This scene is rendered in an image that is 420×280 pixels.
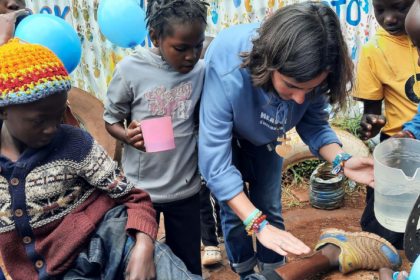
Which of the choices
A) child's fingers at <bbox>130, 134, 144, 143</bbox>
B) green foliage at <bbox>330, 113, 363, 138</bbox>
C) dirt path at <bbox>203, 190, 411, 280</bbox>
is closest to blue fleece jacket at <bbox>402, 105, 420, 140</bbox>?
dirt path at <bbox>203, 190, 411, 280</bbox>

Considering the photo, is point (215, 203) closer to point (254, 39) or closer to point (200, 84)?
point (200, 84)

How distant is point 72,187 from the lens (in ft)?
5.00

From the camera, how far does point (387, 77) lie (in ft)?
9.28

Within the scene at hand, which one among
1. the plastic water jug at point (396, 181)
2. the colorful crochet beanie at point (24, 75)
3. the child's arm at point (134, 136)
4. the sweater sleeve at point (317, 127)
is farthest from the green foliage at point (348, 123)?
the colorful crochet beanie at point (24, 75)

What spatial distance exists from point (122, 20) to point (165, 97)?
153cm

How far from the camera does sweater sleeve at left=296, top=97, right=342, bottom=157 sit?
2217mm

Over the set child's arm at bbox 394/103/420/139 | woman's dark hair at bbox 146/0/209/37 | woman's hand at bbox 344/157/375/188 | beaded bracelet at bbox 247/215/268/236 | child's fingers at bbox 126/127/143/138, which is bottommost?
beaded bracelet at bbox 247/215/268/236

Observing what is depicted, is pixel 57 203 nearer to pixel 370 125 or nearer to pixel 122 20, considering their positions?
pixel 370 125

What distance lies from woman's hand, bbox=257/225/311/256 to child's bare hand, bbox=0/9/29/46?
1.95 metres

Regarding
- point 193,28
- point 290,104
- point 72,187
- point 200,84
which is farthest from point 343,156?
point 72,187

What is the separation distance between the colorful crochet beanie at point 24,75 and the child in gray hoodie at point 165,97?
2.32 ft

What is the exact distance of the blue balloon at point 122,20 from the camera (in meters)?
3.31

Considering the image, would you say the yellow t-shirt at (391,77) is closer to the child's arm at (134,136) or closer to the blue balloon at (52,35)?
the child's arm at (134,136)

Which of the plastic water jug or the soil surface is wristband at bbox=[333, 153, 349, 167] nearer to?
the plastic water jug
